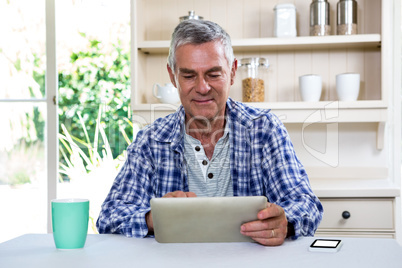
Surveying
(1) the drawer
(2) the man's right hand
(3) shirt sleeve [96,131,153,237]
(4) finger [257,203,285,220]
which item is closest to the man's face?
(3) shirt sleeve [96,131,153,237]

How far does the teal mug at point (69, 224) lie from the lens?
1063 mm

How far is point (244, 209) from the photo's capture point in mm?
1098

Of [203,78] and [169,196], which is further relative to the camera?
[203,78]

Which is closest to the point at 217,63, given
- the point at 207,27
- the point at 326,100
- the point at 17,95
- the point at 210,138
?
the point at 207,27

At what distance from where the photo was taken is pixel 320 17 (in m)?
2.48

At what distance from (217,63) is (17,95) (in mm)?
1868

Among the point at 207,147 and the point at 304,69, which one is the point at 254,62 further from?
the point at 207,147

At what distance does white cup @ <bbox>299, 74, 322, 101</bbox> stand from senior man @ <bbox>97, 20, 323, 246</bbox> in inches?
33.0

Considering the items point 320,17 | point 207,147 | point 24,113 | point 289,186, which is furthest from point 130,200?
point 24,113

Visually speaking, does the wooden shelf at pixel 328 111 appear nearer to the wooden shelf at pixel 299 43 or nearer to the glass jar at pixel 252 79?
the glass jar at pixel 252 79

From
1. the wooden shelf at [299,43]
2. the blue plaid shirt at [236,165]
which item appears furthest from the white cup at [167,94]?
the blue plaid shirt at [236,165]

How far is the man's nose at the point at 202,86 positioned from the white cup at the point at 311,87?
1044mm

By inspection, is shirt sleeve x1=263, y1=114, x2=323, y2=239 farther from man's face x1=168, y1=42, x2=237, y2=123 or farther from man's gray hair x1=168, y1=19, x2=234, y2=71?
man's gray hair x1=168, y1=19, x2=234, y2=71

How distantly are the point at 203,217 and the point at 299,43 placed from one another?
5.24 ft
